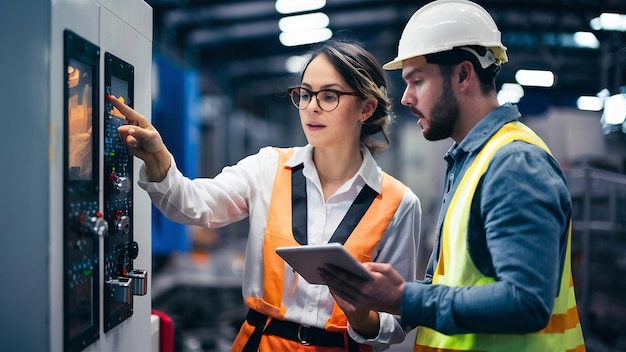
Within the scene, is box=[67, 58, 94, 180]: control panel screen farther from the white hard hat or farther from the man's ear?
the man's ear

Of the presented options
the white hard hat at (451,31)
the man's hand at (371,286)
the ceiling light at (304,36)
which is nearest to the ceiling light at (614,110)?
the white hard hat at (451,31)

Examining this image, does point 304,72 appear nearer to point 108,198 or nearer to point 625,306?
point 108,198

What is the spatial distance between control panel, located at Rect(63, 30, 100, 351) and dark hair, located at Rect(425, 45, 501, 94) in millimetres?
892

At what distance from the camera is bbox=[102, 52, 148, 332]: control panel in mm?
1580

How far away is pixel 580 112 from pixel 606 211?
1019 mm

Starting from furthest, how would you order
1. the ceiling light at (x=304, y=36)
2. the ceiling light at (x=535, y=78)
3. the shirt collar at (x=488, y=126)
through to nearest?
the ceiling light at (x=304, y=36) → the ceiling light at (x=535, y=78) → the shirt collar at (x=488, y=126)

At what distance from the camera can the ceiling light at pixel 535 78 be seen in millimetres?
6035

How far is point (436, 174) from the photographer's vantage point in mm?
7660

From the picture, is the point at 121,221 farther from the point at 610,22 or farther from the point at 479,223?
the point at 610,22

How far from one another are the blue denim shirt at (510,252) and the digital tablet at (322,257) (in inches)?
5.5

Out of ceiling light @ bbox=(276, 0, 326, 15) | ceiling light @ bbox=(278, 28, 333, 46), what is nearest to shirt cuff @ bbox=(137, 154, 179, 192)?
ceiling light @ bbox=(276, 0, 326, 15)

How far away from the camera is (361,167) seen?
2.03 m

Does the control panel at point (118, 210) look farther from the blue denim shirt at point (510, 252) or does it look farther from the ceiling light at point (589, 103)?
the ceiling light at point (589, 103)

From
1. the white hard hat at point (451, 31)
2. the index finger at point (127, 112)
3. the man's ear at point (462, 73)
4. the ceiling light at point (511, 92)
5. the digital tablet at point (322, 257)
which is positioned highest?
the ceiling light at point (511, 92)
